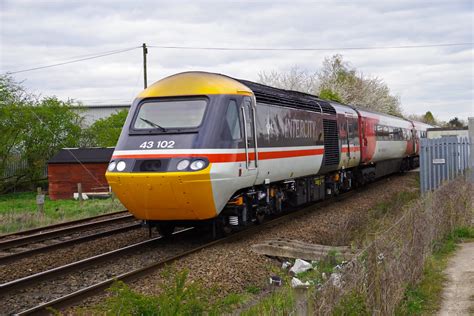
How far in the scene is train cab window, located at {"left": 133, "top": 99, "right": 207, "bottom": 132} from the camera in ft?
34.9

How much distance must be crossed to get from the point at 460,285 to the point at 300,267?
265 centimetres

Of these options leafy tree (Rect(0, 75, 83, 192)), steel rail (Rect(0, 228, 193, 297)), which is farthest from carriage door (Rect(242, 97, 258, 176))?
leafy tree (Rect(0, 75, 83, 192))

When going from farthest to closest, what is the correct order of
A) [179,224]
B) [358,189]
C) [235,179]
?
1. [358,189]
2. [179,224]
3. [235,179]

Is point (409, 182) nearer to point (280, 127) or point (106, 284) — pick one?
point (280, 127)

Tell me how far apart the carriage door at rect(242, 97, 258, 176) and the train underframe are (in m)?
0.57

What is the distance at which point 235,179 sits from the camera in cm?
1072

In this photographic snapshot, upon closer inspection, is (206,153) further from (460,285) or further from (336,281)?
(336,281)

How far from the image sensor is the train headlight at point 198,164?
10.0m

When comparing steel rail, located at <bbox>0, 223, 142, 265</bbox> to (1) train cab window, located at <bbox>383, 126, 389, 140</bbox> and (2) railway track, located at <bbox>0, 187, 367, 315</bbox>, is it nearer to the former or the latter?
(2) railway track, located at <bbox>0, 187, 367, 315</bbox>

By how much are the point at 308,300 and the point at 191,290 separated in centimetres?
172

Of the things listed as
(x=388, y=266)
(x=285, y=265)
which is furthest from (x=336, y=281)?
(x=285, y=265)

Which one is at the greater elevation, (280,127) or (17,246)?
(280,127)

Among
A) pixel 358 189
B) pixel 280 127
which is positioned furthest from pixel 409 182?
pixel 280 127

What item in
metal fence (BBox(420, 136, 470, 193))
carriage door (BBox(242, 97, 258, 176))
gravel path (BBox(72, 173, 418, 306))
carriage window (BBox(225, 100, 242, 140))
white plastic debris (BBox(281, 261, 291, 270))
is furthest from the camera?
metal fence (BBox(420, 136, 470, 193))
